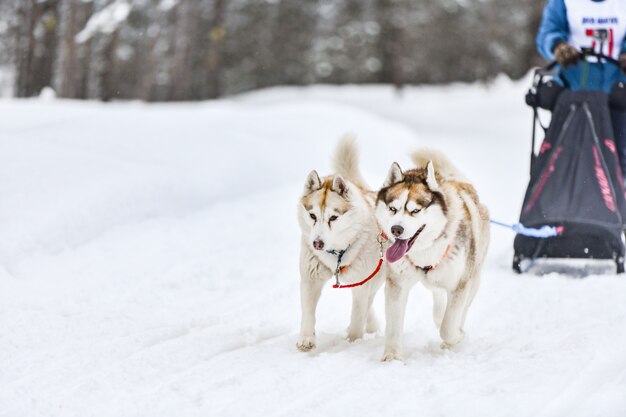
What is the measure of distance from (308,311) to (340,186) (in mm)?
725

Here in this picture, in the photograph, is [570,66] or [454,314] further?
[570,66]

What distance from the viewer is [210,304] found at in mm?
4953

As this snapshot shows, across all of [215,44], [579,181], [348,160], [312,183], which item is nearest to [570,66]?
[579,181]

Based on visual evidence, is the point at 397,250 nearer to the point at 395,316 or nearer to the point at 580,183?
the point at 395,316

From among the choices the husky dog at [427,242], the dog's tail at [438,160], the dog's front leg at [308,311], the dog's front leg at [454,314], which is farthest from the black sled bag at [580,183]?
the dog's front leg at [308,311]

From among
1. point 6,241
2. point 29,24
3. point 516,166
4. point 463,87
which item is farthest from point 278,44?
point 6,241

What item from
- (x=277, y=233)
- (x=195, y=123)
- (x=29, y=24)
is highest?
(x=29, y=24)

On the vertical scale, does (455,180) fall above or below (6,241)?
above

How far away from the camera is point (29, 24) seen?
65.7 feet

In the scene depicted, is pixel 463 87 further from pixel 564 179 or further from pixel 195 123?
pixel 564 179

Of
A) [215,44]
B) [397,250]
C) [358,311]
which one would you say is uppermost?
[215,44]

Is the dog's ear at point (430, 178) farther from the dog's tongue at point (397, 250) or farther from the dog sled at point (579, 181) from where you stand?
the dog sled at point (579, 181)

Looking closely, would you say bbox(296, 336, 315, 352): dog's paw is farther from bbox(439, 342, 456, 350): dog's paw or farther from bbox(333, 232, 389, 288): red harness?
bbox(439, 342, 456, 350): dog's paw

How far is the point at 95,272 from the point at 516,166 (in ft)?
26.8
